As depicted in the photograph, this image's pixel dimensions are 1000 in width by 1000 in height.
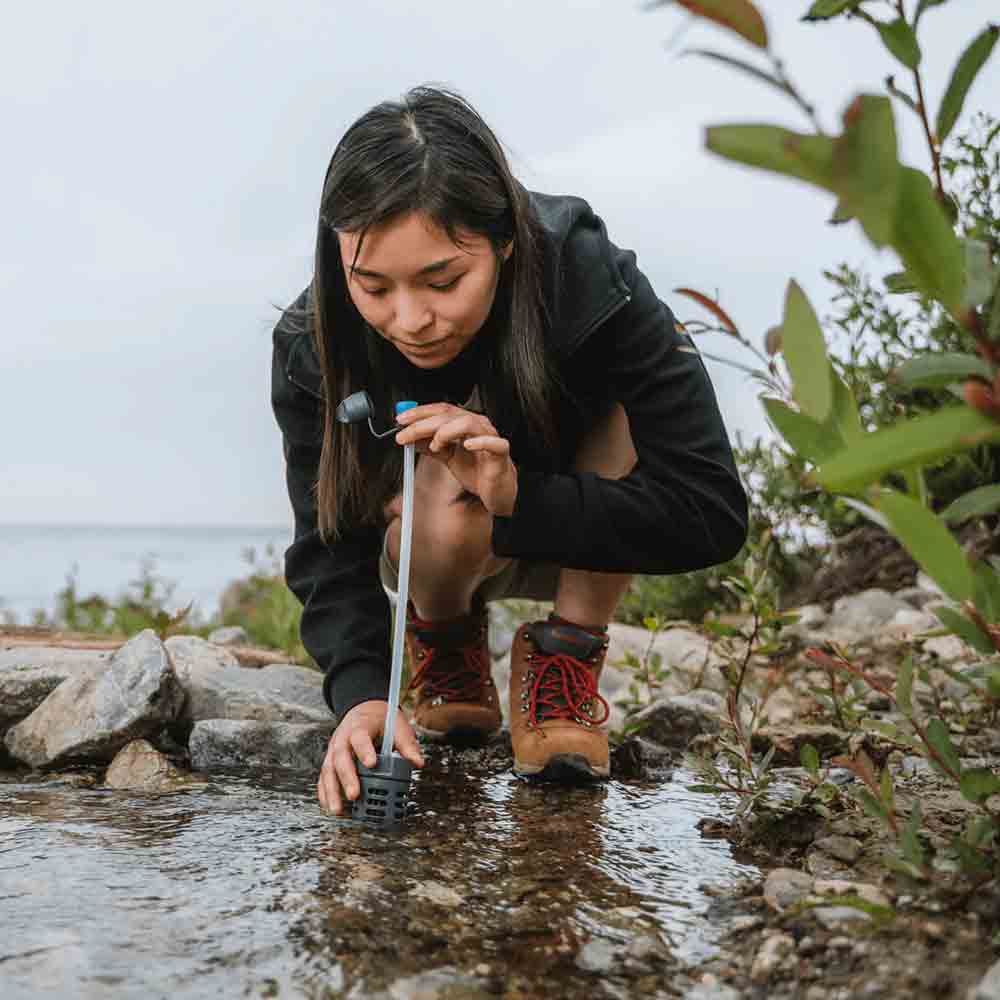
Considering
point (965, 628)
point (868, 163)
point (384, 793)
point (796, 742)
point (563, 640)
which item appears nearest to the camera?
point (868, 163)

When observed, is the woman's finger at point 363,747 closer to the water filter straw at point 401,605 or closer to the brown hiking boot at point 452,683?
A: the water filter straw at point 401,605

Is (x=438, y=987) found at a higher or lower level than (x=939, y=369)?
lower

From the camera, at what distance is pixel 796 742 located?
2.47 m

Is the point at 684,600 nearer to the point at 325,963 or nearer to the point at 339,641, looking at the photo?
the point at 339,641

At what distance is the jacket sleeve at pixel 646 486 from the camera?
2.41m

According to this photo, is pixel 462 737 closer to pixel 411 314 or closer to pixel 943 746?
pixel 411 314

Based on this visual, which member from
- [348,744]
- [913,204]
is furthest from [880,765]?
[913,204]

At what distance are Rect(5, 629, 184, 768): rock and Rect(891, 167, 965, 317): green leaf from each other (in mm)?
2044

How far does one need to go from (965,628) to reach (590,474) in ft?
4.32

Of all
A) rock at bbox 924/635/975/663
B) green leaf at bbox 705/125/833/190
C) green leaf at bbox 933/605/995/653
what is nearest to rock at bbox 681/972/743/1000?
green leaf at bbox 933/605/995/653

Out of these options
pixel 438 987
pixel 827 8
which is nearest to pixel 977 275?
pixel 827 8

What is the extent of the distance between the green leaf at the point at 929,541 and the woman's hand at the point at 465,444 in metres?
1.06

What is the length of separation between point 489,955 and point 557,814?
2.35 ft

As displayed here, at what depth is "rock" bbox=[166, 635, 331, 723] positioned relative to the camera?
2.71 meters
